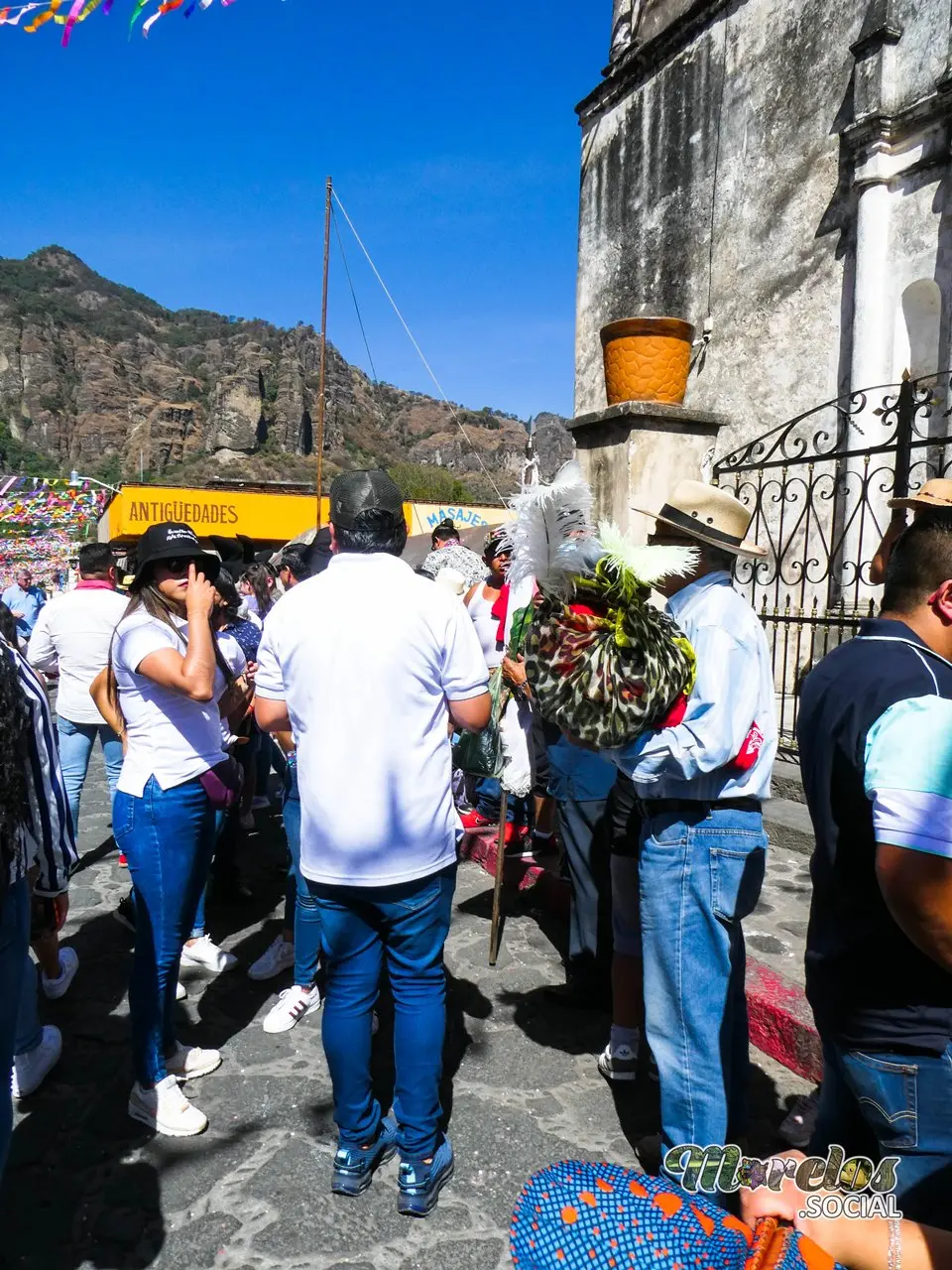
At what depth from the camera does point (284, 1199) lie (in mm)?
2445

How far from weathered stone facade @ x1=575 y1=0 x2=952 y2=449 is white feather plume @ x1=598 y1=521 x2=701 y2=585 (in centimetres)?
553

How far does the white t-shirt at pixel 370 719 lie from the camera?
229 cm

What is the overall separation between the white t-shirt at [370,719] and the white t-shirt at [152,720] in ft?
1.97

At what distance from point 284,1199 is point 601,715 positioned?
1807 millimetres

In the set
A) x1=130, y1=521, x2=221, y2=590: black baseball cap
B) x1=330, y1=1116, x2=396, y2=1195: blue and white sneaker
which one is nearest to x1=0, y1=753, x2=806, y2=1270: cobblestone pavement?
x1=330, y1=1116, x2=396, y2=1195: blue and white sneaker

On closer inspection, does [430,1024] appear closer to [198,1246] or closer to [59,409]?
[198,1246]

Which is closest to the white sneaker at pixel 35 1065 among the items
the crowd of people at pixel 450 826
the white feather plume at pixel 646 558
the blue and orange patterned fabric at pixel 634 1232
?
the crowd of people at pixel 450 826

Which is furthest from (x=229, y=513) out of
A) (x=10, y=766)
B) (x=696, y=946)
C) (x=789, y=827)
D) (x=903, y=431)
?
(x=696, y=946)

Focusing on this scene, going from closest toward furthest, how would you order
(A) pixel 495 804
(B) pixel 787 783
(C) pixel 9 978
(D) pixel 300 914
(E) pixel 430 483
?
(C) pixel 9 978
(D) pixel 300 914
(B) pixel 787 783
(A) pixel 495 804
(E) pixel 430 483

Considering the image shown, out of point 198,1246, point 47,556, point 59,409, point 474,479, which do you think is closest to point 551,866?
point 198,1246

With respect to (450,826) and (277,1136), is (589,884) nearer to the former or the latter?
(450,826)

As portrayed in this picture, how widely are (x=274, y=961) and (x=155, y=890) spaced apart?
4.51 feet

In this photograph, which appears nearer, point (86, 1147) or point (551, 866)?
point (86, 1147)

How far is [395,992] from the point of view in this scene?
2.45m
